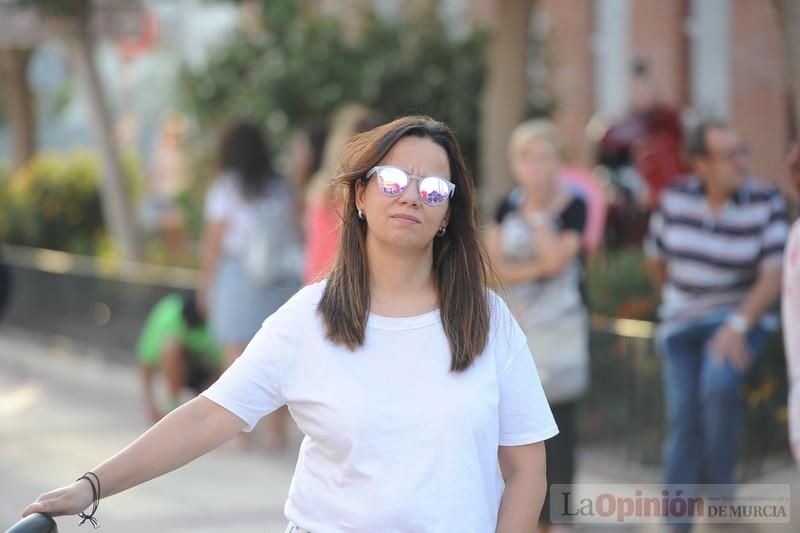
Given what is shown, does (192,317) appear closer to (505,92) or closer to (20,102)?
(505,92)

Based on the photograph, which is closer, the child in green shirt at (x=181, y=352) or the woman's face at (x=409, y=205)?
the woman's face at (x=409, y=205)

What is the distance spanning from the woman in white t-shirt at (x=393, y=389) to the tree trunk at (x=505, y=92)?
20.8 feet

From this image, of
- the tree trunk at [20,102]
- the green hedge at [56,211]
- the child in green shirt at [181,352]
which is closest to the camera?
the child in green shirt at [181,352]

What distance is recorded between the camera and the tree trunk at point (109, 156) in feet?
40.1

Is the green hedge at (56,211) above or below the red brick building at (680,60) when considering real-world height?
below

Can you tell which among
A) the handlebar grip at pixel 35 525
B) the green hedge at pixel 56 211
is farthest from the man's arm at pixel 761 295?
the green hedge at pixel 56 211

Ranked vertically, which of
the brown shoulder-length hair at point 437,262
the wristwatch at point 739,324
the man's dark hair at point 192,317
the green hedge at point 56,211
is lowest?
the green hedge at point 56,211

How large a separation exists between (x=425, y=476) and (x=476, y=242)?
0.59 meters

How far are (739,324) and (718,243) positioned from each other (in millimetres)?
364

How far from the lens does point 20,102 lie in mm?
19141

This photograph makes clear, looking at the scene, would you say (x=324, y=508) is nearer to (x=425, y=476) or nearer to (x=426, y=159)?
(x=425, y=476)

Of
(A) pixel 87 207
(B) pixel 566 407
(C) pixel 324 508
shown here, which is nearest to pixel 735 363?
(B) pixel 566 407

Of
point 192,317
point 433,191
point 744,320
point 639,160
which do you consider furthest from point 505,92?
point 433,191

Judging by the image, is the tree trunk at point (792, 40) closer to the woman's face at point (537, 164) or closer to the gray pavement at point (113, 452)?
the woman's face at point (537, 164)
